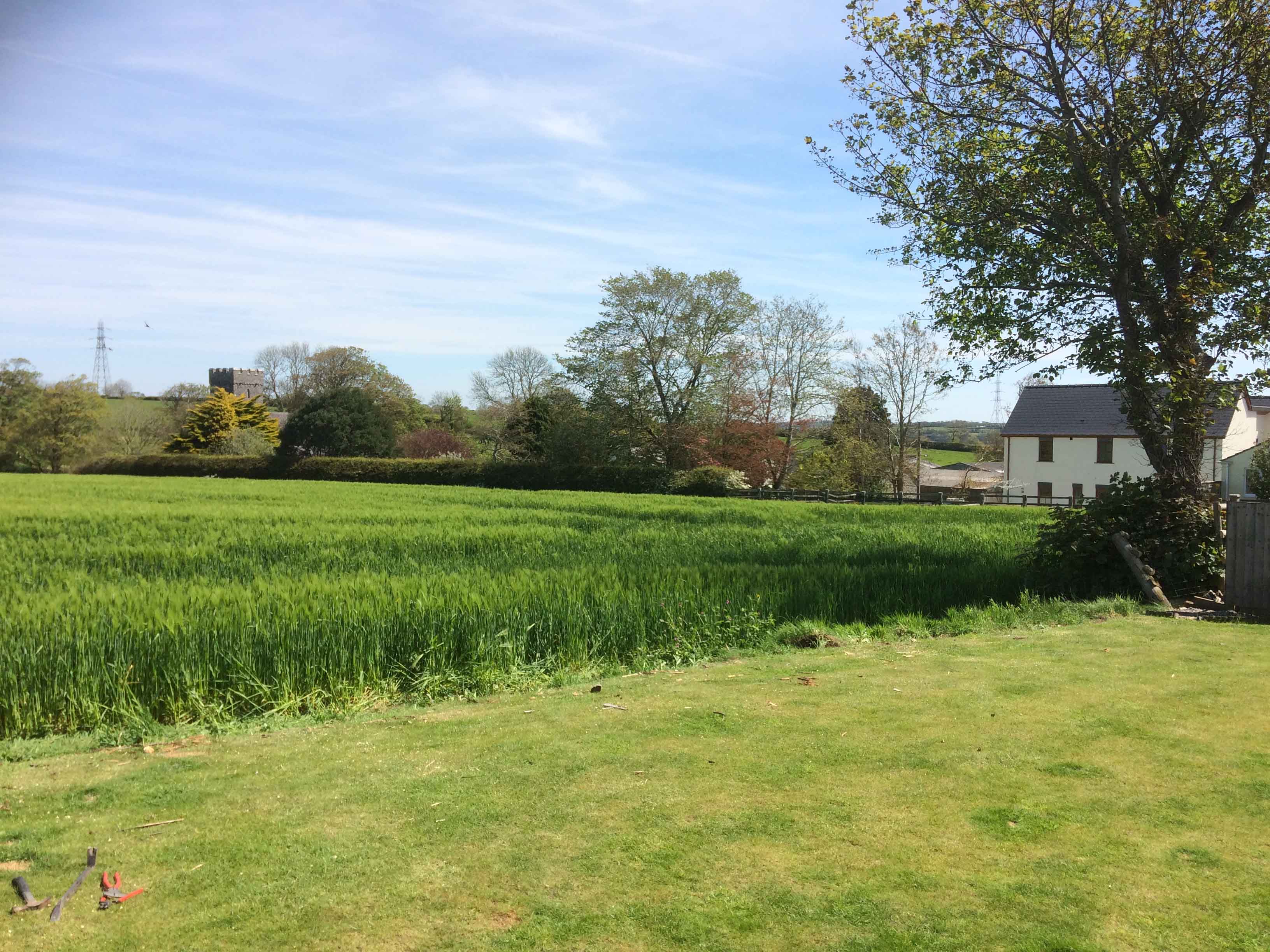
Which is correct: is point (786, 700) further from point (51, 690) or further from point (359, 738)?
point (51, 690)

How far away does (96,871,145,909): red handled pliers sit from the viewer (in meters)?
3.13

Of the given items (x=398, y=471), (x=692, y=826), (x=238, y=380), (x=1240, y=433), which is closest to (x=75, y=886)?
(x=692, y=826)

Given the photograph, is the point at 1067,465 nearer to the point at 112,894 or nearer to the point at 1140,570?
the point at 1140,570

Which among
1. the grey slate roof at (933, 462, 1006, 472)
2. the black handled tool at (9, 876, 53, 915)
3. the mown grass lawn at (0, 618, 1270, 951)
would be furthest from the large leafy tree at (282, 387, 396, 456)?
the black handled tool at (9, 876, 53, 915)

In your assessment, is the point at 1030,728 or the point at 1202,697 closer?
the point at 1030,728

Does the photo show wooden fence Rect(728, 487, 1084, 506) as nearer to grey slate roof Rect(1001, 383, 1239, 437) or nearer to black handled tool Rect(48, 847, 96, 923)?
grey slate roof Rect(1001, 383, 1239, 437)

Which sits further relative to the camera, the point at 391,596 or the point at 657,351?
the point at 657,351

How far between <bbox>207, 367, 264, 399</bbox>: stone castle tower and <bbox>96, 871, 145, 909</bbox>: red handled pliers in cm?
10501

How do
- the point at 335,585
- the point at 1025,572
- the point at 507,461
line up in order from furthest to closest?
the point at 507,461
the point at 1025,572
the point at 335,585

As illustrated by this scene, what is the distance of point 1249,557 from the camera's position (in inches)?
406

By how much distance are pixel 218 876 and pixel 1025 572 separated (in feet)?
38.9

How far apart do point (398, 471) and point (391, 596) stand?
144ft

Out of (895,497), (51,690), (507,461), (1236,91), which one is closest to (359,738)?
(51,690)

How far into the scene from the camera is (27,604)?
7.98 metres
